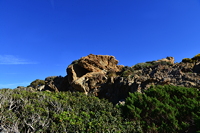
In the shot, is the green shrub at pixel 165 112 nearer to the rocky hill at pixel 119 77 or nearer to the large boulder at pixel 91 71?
the rocky hill at pixel 119 77

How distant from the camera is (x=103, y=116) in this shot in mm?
9688

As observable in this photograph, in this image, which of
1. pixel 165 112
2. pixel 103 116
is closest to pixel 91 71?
pixel 103 116

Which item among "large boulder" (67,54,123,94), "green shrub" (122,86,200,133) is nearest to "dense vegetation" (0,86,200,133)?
"green shrub" (122,86,200,133)

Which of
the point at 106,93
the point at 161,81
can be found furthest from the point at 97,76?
the point at 161,81

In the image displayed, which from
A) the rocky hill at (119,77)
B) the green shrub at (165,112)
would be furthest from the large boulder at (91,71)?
the green shrub at (165,112)

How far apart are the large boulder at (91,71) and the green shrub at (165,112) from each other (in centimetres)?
1387

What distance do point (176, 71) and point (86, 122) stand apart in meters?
15.3

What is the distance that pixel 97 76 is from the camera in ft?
88.5

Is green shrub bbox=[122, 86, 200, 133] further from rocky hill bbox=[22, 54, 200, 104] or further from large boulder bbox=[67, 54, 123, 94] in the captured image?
large boulder bbox=[67, 54, 123, 94]

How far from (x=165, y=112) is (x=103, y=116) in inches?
171

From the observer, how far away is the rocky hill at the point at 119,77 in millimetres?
17484

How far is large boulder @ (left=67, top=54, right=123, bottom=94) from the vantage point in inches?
1036

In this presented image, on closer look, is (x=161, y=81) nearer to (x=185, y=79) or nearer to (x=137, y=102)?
(x=185, y=79)

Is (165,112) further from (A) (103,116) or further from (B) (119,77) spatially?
(B) (119,77)
